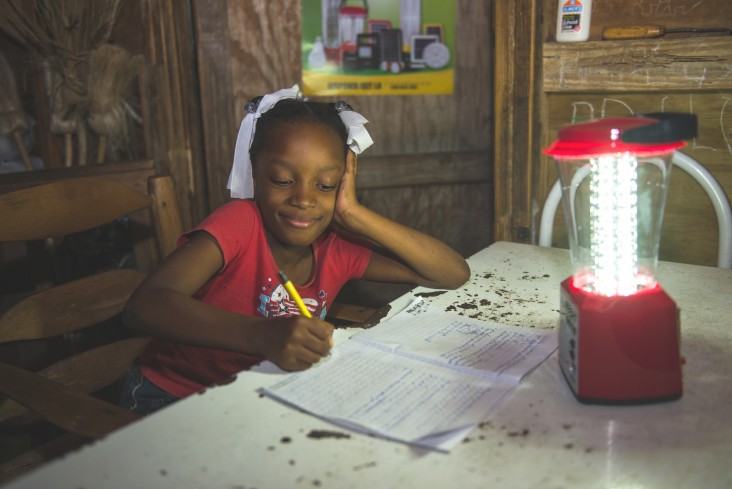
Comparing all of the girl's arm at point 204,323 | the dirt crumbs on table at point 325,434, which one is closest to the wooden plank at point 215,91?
the girl's arm at point 204,323

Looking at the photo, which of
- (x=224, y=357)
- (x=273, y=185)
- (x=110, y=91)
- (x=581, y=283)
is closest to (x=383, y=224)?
(x=273, y=185)

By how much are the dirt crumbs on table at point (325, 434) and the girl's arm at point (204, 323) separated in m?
0.20

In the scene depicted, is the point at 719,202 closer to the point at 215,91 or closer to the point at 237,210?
the point at 237,210

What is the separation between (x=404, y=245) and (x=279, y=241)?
32 cm

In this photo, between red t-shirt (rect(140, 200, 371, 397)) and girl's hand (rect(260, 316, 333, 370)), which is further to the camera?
red t-shirt (rect(140, 200, 371, 397))

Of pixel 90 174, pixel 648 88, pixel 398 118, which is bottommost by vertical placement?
pixel 90 174

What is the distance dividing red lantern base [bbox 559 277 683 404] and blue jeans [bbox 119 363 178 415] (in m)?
0.97

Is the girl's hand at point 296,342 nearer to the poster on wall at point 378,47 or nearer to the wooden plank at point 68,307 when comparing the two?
the wooden plank at point 68,307

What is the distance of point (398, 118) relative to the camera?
298cm

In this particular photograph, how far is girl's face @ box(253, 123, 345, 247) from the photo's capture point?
148 cm

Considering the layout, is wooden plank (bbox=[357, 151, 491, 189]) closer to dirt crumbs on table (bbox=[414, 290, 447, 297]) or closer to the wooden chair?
the wooden chair

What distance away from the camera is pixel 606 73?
2182 millimetres

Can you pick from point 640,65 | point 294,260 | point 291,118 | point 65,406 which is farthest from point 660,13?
point 65,406

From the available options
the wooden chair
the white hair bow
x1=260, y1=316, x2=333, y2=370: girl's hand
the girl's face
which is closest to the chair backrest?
the wooden chair
